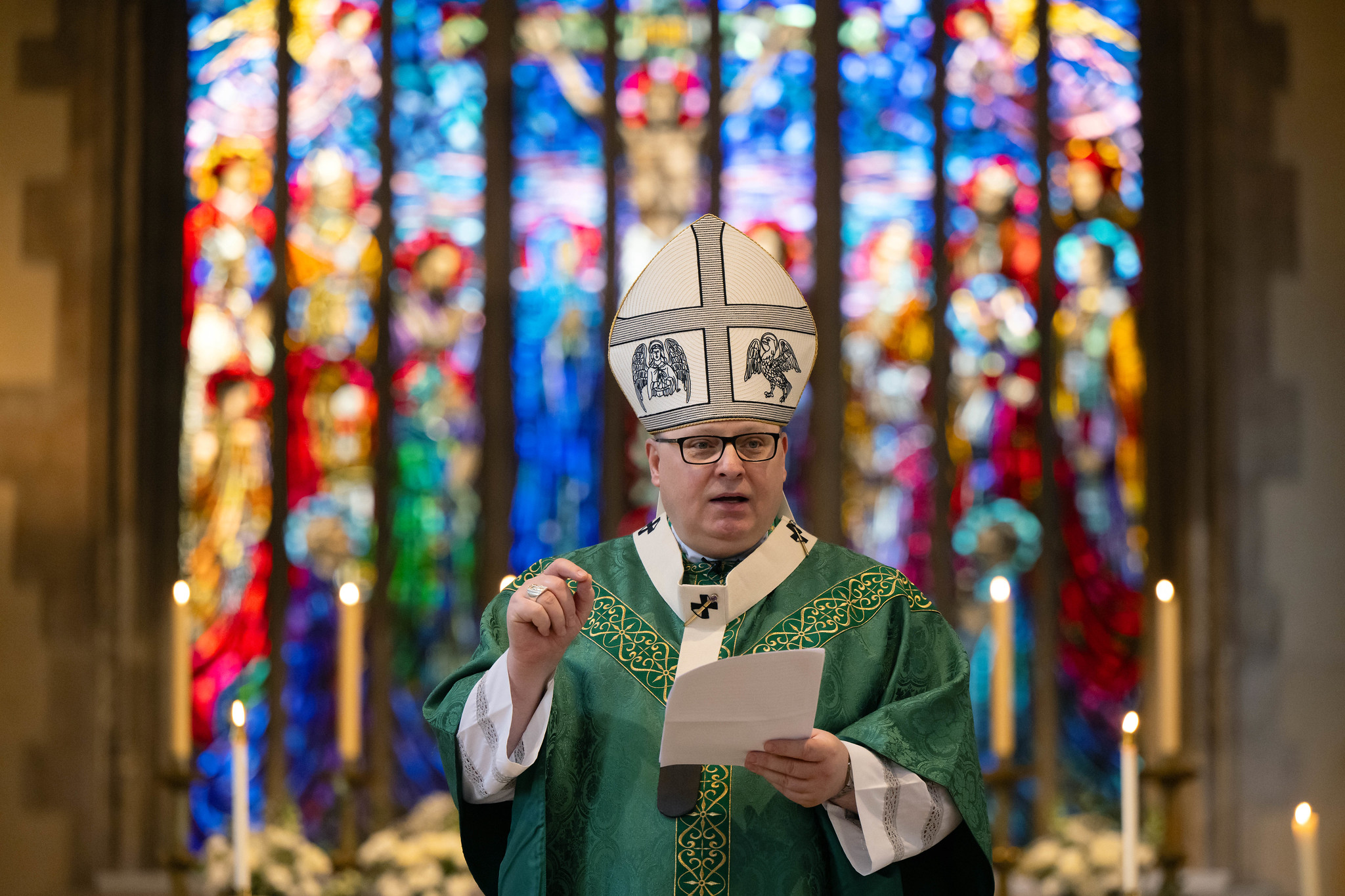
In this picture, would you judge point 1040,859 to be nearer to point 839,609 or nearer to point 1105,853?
point 1105,853

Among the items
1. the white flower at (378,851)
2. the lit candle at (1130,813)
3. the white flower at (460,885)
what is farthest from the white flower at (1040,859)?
the white flower at (378,851)

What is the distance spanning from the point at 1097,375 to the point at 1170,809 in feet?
5.91

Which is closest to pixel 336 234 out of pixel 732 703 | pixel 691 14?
pixel 691 14

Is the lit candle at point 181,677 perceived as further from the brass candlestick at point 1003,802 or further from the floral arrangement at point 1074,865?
the floral arrangement at point 1074,865

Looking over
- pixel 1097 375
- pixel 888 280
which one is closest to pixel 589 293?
pixel 888 280

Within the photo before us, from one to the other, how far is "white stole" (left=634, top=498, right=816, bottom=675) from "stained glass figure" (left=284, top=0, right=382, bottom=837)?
8.02 ft

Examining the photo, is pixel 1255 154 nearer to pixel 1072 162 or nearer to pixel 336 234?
pixel 1072 162

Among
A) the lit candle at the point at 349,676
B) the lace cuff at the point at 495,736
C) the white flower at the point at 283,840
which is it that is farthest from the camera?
the white flower at the point at 283,840

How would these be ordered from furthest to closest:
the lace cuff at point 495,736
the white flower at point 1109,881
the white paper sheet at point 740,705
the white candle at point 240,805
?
the white flower at point 1109,881 < the white candle at point 240,805 < the lace cuff at point 495,736 < the white paper sheet at point 740,705

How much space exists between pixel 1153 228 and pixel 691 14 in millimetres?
1595

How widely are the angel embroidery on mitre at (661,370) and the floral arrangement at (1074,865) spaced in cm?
229

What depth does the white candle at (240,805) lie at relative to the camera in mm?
2723

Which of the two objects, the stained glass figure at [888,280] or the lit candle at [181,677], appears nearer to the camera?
the lit candle at [181,677]

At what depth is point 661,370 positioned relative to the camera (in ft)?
7.65
